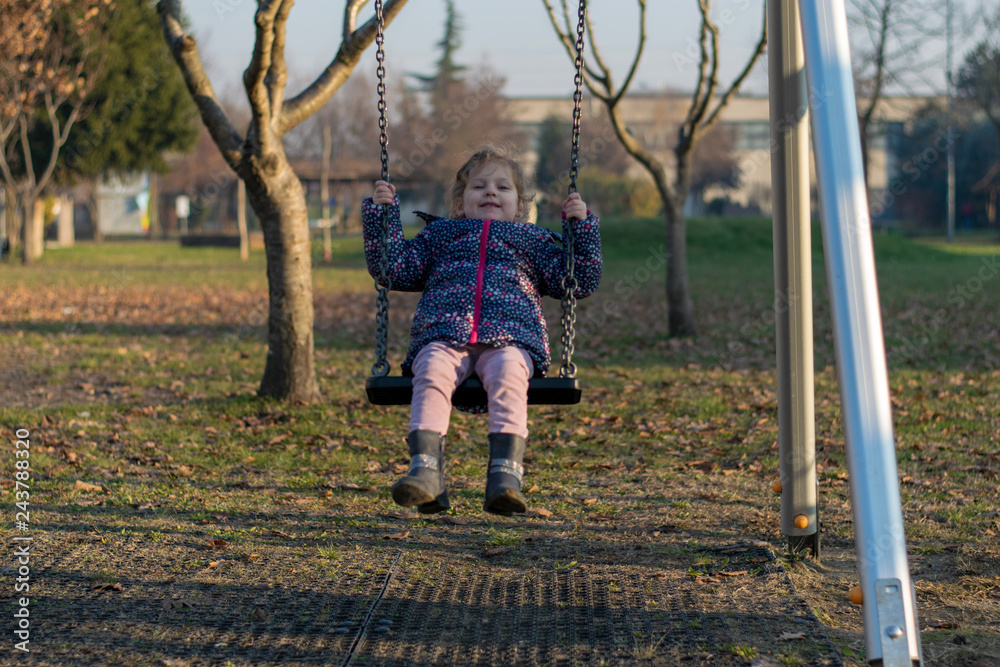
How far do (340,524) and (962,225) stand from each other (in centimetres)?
5521

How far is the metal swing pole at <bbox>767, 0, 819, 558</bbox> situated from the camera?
3.95 meters

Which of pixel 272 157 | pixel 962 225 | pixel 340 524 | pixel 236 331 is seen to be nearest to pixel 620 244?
pixel 236 331

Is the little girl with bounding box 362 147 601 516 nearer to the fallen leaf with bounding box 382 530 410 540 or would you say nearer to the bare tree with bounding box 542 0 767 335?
the fallen leaf with bounding box 382 530 410 540

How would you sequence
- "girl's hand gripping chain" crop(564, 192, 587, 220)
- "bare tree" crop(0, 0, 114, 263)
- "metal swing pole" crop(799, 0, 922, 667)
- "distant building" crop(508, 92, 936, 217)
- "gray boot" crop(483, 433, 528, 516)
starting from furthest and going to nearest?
"distant building" crop(508, 92, 936, 217) < "bare tree" crop(0, 0, 114, 263) < "girl's hand gripping chain" crop(564, 192, 587, 220) < "gray boot" crop(483, 433, 528, 516) < "metal swing pole" crop(799, 0, 922, 667)

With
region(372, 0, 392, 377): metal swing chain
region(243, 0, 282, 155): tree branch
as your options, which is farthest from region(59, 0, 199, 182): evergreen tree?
region(372, 0, 392, 377): metal swing chain

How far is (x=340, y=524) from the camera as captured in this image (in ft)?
15.2

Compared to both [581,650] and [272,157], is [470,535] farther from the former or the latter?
[272,157]

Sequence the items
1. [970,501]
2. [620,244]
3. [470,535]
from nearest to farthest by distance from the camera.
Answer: [470,535] < [970,501] < [620,244]

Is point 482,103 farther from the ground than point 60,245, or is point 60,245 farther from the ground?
point 482,103

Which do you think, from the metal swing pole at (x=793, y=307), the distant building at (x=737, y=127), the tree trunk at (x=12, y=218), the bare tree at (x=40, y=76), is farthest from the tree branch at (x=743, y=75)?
the distant building at (x=737, y=127)

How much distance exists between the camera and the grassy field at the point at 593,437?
435 centimetres

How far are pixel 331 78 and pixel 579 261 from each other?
3.87 m

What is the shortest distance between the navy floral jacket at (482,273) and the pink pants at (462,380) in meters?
0.07

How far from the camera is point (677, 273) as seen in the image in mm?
11359
